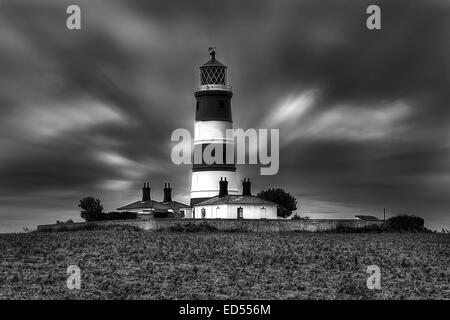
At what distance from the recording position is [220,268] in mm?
26734

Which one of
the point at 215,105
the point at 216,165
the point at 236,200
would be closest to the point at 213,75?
the point at 215,105

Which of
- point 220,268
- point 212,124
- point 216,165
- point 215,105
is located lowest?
point 220,268

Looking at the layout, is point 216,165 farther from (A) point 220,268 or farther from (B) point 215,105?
(A) point 220,268

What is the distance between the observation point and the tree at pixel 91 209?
70.8 meters

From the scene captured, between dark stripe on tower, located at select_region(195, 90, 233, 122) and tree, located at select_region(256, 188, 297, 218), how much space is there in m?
17.2

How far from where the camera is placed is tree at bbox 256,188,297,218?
78.3 meters

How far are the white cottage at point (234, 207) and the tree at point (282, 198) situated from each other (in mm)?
16492

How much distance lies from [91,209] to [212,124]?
2020cm

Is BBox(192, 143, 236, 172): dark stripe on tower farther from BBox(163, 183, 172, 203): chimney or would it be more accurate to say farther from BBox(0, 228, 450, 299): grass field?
BBox(0, 228, 450, 299): grass field

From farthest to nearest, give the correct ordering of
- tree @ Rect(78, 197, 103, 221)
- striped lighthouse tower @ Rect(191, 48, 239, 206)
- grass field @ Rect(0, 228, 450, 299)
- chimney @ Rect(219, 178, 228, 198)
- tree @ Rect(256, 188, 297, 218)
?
tree @ Rect(256, 188, 297, 218) → tree @ Rect(78, 197, 103, 221) → striped lighthouse tower @ Rect(191, 48, 239, 206) → chimney @ Rect(219, 178, 228, 198) → grass field @ Rect(0, 228, 450, 299)

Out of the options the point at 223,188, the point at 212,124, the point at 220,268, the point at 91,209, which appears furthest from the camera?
the point at 91,209

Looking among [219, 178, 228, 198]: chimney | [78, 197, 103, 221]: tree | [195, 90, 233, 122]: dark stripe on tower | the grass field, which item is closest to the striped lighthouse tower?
[195, 90, 233, 122]: dark stripe on tower

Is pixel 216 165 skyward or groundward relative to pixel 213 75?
groundward
